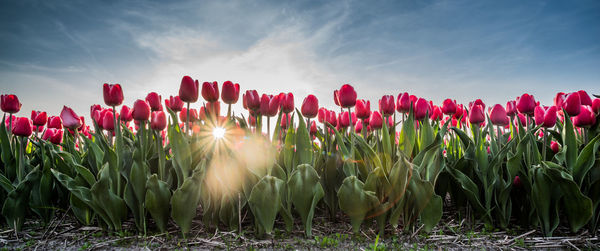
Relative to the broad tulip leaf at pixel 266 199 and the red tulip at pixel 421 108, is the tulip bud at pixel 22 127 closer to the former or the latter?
the broad tulip leaf at pixel 266 199

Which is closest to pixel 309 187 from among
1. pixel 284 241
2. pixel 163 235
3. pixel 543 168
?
pixel 284 241

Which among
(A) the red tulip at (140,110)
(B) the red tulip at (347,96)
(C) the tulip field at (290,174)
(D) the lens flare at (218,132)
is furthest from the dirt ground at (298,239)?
(B) the red tulip at (347,96)

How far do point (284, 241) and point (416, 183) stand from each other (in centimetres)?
142

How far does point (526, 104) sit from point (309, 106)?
2.47 metres

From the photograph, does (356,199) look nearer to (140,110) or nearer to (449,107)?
(449,107)

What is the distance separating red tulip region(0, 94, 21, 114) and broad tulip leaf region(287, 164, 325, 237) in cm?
363

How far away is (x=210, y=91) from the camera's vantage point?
3.35 m

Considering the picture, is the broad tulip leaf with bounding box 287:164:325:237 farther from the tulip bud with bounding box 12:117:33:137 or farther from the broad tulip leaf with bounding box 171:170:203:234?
the tulip bud with bounding box 12:117:33:137

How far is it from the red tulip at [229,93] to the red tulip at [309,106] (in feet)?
2.55

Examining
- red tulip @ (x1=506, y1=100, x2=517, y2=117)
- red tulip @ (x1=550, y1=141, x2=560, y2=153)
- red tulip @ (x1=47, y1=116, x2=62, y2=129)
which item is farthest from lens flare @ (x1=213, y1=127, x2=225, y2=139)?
red tulip @ (x1=550, y1=141, x2=560, y2=153)

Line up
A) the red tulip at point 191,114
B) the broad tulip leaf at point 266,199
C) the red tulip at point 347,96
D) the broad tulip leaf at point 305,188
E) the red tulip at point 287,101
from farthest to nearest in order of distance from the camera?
the red tulip at point 191,114 → the red tulip at point 347,96 → the red tulip at point 287,101 → the broad tulip leaf at point 305,188 → the broad tulip leaf at point 266,199

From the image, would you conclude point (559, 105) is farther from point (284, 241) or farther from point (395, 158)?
point (284, 241)

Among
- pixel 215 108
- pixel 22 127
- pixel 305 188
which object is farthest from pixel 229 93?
pixel 22 127

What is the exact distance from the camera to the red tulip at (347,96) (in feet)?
12.3
